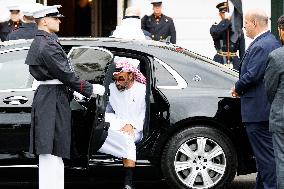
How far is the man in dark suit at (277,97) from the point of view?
734 centimetres

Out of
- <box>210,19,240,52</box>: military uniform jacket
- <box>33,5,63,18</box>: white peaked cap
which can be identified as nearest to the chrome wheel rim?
<box>33,5,63,18</box>: white peaked cap

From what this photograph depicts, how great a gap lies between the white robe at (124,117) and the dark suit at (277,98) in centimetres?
167

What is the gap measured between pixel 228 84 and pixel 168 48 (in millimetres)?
750

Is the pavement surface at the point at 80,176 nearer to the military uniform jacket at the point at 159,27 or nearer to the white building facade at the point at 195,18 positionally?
the military uniform jacket at the point at 159,27

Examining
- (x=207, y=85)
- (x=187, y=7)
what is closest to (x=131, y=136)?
(x=207, y=85)

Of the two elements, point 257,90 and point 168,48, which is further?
point 168,48

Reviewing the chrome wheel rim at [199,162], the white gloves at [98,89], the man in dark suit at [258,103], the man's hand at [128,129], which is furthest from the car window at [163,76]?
the white gloves at [98,89]

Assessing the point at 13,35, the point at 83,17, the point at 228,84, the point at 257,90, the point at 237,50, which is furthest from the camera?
the point at 83,17

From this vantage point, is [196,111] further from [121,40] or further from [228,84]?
[121,40]

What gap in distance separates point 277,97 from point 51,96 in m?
1.94

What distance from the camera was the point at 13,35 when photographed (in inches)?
432

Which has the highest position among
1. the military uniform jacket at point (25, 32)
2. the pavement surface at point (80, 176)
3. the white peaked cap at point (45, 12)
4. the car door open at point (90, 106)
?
the white peaked cap at point (45, 12)

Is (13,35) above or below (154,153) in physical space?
above

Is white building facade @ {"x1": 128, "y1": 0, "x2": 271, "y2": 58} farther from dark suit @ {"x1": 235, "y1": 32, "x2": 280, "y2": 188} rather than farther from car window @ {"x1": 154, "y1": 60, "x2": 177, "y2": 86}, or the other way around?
dark suit @ {"x1": 235, "y1": 32, "x2": 280, "y2": 188}
